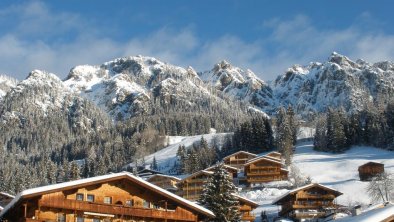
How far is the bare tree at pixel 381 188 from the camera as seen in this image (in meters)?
89.4

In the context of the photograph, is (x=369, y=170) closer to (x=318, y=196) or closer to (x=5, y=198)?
(x=318, y=196)

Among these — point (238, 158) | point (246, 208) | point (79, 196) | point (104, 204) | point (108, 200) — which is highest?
point (238, 158)

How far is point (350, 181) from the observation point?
344 ft

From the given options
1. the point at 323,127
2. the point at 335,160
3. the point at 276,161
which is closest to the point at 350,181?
the point at 276,161

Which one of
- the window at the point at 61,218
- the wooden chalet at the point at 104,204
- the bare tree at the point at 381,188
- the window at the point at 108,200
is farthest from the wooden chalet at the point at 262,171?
the window at the point at 61,218

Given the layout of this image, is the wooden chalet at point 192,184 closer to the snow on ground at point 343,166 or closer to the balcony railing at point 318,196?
the snow on ground at point 343,166

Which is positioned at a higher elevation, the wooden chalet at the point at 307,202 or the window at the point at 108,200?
the window at the point at 108,200

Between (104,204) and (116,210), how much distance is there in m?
1.09

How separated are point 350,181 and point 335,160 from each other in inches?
985

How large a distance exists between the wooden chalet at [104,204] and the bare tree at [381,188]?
54.6 meters

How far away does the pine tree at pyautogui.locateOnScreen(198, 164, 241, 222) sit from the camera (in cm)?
4700

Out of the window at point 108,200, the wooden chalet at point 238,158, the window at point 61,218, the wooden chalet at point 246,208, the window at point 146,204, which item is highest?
the wooden chalet at point 238,158

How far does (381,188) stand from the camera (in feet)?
305

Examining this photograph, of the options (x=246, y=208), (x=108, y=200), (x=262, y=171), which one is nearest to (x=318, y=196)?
(x=246, y=208)
